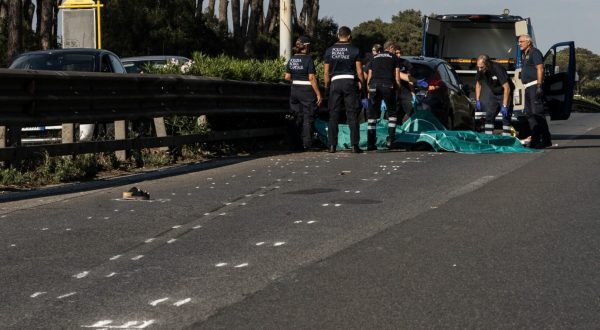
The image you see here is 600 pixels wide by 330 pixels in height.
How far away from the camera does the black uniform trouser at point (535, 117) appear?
1986cm

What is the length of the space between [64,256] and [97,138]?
26.4ft

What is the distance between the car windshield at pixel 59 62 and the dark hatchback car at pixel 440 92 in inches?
221

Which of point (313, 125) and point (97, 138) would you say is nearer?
point (97, 138)

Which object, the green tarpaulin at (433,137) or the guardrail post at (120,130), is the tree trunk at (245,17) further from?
the guardrail post at (120,130)

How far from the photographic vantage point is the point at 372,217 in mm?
10242

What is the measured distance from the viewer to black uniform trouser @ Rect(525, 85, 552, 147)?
19.9 metres

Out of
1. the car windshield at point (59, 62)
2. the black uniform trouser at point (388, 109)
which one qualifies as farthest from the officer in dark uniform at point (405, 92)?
the car windshield at point (59, 62)

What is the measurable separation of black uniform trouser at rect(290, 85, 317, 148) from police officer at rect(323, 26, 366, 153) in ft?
1.00

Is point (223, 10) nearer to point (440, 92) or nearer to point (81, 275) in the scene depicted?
point (440, 92)

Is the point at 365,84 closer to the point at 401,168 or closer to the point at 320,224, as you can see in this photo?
the point at 401,168

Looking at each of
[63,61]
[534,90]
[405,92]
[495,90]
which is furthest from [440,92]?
[63,61]

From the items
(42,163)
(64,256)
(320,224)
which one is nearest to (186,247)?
(64,256)

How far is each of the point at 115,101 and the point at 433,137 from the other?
5990mm

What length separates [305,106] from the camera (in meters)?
19.3
